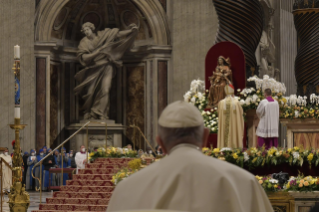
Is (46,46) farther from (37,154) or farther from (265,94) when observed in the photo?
(265,94)

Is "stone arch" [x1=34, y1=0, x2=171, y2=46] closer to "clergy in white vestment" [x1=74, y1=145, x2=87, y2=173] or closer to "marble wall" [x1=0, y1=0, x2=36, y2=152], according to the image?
"marble wall" [x1=0, y1=0, x2=36, y2=152]

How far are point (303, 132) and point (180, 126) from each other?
40.7ft

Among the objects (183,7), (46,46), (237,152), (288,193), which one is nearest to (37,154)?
(46,46)

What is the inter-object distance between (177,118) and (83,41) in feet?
63.6

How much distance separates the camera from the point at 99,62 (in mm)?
21953

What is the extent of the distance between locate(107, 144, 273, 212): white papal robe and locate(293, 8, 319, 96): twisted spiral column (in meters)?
12.8

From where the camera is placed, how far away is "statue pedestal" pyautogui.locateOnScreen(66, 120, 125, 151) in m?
21.8

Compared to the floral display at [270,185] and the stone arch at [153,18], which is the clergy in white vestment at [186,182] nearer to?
the floral display at [270,185]

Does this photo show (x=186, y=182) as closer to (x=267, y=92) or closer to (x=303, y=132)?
(x=267, y=92)

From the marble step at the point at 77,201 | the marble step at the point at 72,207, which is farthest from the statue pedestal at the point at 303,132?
the marble step at the point at 72,207

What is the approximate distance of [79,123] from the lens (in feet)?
72.4

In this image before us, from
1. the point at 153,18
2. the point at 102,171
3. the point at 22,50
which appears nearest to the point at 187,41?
the point at 153,18

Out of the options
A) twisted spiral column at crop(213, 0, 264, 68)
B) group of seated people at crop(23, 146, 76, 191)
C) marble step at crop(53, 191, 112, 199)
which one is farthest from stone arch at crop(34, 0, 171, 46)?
marble step at crop(53, 191, 112, 199)

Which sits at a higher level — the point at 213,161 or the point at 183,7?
the point at 183,7
